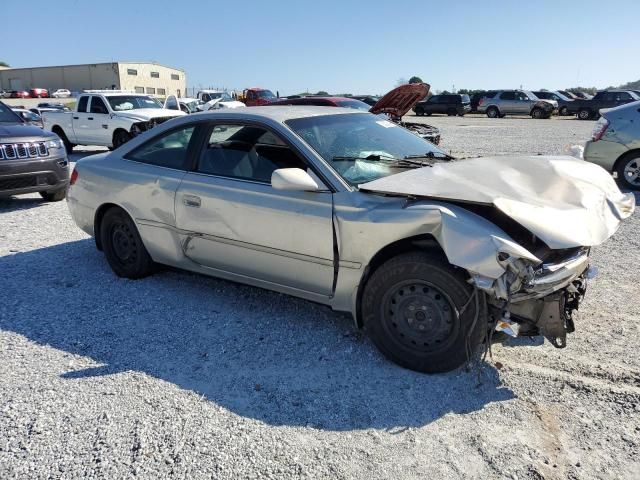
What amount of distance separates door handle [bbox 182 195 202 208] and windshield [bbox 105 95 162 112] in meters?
11.2

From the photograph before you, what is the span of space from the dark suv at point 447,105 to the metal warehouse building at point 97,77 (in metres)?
49.7

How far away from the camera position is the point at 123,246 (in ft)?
Result: 16.1

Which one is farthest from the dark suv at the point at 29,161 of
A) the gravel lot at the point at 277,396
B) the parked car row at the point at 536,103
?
the parked car row at the point at 536,103

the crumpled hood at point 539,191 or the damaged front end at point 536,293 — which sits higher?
the crumpled hood at point 539,191

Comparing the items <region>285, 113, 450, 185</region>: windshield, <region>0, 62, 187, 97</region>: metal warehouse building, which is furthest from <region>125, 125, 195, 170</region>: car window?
<region>0, 62, 187, 97</region>: metal warehouse building

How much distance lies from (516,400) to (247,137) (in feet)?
8.76

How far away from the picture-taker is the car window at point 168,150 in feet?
14.5

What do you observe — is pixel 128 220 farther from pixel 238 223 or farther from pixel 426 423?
pixel 426 423

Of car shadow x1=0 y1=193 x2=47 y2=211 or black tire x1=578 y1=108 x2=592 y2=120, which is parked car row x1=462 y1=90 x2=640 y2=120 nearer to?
black tire x1=578 y1=108 x2=592 y2=120

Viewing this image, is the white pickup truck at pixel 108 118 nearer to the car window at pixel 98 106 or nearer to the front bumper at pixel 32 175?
the car window at pixel 98 106

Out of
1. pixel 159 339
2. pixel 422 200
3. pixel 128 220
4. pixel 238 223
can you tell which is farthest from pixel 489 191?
pixel 128 220

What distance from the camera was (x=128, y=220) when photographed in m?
4.76

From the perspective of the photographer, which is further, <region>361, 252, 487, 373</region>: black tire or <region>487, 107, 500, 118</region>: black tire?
<region>487, 107, 500, 118</region>: black tire

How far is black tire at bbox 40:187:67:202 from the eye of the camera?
8305mm
